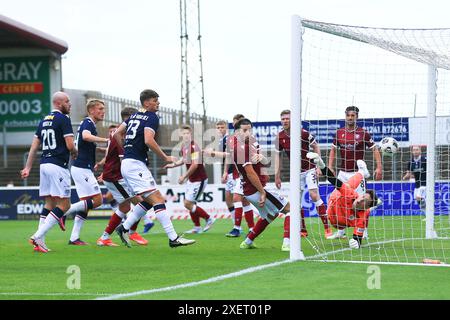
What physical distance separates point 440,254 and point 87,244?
581 centimetres

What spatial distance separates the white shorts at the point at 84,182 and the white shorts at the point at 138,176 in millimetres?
1538

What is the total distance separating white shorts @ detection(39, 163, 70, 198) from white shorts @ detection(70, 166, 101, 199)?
26.7 inches

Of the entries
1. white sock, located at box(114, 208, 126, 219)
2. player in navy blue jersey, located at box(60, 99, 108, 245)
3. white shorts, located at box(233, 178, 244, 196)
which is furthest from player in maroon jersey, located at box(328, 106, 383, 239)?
player in navy blue jersey, located at box(60, 99, 108, 245)

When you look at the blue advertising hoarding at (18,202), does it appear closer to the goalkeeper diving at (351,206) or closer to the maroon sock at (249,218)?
the maroon sock at (249,218)

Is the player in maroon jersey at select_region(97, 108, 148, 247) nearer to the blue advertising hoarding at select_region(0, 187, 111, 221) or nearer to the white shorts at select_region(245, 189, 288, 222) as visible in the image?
the white shorts at select_region(245, 189, 288, 222)

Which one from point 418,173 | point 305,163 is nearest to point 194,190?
point 305,163

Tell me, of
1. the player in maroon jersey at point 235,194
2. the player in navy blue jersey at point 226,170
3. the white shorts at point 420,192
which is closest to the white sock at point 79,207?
the player in maroon jersey at point 235,194

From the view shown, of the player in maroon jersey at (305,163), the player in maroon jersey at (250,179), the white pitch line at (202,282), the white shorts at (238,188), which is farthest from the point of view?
the white shorts at (238,188)

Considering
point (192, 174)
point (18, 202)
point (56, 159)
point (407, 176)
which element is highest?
point (56, 159)

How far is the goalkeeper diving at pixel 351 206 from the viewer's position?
12.2 metres

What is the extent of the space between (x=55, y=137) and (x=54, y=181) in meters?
0.67

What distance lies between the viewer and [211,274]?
366 inches

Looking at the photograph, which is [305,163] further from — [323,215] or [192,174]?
[192,174]

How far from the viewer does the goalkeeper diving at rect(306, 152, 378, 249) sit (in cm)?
1217
